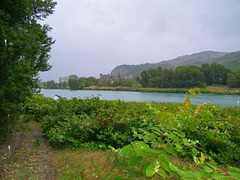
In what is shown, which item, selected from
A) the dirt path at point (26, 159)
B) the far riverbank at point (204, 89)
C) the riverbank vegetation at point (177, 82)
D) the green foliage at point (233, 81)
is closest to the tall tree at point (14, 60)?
the dirt path at point (26, 159)

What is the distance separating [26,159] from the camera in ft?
12.2

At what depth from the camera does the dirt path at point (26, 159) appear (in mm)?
3102

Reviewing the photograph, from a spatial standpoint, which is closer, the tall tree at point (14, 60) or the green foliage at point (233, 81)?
the tall tree at point (14, 60)

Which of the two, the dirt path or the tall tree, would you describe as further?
the tall tree

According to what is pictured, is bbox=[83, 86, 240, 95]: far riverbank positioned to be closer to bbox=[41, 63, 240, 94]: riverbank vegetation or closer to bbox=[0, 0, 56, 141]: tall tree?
bbox=[41, 63, 240, 94]: riverbank vegetation

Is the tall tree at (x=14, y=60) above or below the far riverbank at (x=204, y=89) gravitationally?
above

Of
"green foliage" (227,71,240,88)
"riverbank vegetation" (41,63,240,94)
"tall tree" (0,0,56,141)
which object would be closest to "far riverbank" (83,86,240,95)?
"riverbank vegetation" (41,63,240,94)

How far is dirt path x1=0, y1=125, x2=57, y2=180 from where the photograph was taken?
10.2ft

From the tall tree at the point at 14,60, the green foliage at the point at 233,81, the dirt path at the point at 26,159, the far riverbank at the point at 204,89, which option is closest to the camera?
the dirt path at the point at 26,159

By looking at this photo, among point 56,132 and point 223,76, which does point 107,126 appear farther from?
point 223,76

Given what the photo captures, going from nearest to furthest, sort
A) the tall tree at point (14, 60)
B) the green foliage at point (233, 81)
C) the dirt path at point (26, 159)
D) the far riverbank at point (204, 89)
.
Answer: the dirt path at point (26, 159)
the tall tree at point (14, 60)
the far riverbank at point (204, 89)
the green foliage at point (233, 81)

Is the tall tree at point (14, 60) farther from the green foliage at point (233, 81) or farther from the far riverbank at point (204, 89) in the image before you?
the green foliage at point (233, 81)

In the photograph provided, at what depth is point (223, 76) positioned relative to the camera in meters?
45.2

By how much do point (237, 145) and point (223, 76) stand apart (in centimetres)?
4838
